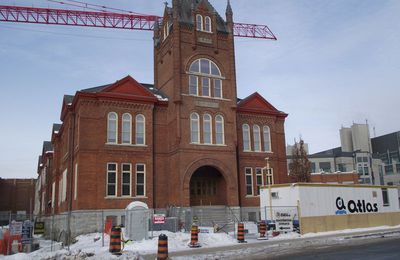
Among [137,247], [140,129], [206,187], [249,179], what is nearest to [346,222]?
[249,179]

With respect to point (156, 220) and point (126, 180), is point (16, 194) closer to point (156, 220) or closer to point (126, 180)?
point (126, 180)

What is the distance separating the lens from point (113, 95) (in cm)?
3425

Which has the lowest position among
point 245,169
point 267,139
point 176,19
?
point 245,169

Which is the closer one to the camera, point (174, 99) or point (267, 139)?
point (174, 99)

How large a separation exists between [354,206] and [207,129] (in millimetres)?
13901

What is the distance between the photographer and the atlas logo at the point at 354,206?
29016 millimetres

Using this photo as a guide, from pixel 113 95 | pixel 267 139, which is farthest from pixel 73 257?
pixel 267 139

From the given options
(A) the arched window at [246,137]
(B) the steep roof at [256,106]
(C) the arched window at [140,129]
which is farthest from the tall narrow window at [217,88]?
(C) the arched window at [140,129]

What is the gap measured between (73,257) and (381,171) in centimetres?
10284

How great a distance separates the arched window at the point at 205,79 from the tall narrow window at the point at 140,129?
5.03m

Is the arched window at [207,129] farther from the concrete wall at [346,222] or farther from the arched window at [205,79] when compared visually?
the concrete wall at [346,222]

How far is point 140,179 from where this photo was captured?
34.8 meters

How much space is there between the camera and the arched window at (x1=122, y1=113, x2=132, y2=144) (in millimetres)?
34781

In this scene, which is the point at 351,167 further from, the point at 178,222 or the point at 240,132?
the point at 178,222
